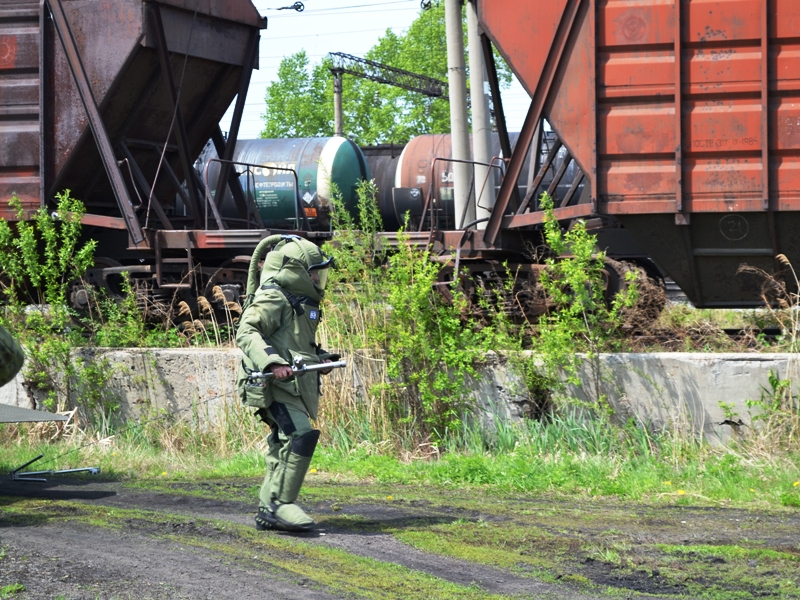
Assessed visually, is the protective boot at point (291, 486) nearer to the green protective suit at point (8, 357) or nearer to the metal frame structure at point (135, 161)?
the green protective suit at point (8, 357)

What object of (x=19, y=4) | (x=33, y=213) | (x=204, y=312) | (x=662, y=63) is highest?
(x=19, y=4)

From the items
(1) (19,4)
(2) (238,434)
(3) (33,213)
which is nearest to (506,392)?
(2) (238,434)

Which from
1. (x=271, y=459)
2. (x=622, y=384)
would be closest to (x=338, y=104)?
(x=622, y=384)

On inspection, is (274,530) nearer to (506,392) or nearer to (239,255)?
(506,392)

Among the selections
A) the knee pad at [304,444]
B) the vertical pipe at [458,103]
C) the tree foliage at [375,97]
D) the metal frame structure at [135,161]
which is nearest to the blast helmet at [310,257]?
the knee pad at [304,444]

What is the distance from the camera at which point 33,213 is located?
10.9m

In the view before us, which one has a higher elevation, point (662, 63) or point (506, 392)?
point (662, 63)

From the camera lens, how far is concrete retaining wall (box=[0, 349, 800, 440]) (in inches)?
277

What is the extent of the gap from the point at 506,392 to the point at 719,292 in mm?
2772

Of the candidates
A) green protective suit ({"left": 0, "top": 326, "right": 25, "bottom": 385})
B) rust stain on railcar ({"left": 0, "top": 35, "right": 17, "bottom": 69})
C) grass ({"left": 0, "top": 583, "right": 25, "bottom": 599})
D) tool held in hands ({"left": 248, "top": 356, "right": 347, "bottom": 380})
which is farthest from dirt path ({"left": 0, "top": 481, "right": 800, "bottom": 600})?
rust stain on railcar ({"left": 0, "top": 35, "right": 17, "bottom": 69})

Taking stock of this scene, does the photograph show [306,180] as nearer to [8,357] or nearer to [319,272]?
[319,272]

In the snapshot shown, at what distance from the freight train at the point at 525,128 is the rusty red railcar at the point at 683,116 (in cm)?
1

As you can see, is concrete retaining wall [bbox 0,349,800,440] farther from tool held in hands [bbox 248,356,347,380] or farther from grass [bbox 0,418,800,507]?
tool held in hands [bbox 248,356,347,380]

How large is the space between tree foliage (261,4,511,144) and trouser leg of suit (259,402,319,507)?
37529 millimetres
